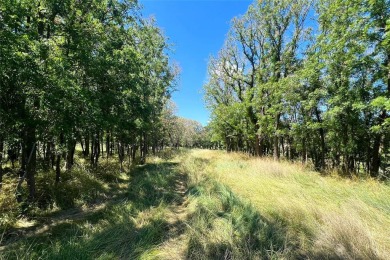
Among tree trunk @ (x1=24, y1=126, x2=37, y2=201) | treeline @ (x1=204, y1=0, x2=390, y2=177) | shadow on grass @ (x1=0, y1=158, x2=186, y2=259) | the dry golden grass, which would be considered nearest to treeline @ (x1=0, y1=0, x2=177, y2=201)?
tree trunk @ (x1=24, y1=126, x2=37, y2=201)

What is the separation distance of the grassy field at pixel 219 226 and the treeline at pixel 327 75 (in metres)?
3.23

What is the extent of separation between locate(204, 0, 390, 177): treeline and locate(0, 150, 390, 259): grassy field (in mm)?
3234

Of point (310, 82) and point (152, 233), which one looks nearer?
point (152, 233)

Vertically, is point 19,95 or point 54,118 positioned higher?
point 19,95

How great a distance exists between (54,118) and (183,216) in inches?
173

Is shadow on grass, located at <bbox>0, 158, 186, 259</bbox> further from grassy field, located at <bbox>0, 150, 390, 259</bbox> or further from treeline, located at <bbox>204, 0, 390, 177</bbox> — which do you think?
treeline, located at <bbox>204, 0, 390, 177</bbox>

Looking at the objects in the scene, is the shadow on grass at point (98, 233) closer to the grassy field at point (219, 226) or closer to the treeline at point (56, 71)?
the grassy field at point (219, 226)

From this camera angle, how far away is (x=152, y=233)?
13.6ft

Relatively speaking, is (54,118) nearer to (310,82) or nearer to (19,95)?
(19,95)

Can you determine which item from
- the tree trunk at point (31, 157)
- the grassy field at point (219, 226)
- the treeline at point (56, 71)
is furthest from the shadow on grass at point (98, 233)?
the treeline at point (56, 71)

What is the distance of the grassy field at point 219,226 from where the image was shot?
3330mm

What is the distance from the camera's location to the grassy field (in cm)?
333

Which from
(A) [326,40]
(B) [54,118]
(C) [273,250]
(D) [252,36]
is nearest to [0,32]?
(B) [54,118]

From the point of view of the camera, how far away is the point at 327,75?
33.2 ft
